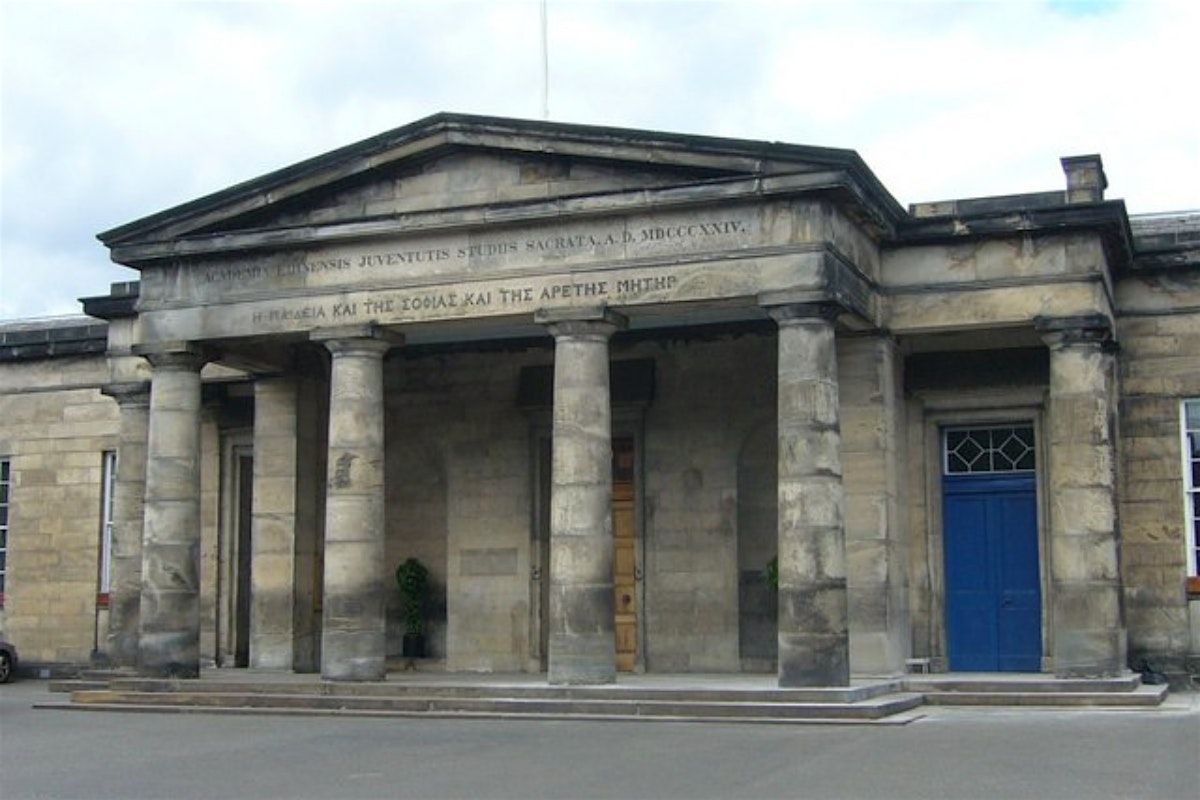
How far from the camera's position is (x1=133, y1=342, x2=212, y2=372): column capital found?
21672mm

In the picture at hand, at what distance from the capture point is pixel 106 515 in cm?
2786

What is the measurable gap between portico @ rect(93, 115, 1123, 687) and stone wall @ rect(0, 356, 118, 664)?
4774 mm

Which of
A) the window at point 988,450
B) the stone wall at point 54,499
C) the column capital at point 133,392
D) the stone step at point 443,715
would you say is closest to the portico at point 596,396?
the window at point 988,450

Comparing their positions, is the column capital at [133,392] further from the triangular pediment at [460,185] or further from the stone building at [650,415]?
the triangular pediment at [460,185]

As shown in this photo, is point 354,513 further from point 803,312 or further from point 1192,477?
point 1192,477

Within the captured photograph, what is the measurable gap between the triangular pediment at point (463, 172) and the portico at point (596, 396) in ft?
0.13

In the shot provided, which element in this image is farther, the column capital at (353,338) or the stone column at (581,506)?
the column capital at (353,338)

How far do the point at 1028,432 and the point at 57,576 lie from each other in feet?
54.7

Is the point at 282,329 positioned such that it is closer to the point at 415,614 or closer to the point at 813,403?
the point at 415,614

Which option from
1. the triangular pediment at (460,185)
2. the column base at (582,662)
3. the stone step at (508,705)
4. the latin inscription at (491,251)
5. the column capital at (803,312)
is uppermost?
the triangular pediment at (460,185)

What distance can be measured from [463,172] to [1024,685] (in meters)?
9.31

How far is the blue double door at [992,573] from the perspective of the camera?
21891 mm

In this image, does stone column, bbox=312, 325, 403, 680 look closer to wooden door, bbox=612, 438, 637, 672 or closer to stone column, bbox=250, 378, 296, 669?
stone column, bbox=250, 378, 296, 669

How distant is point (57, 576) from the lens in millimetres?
28031
